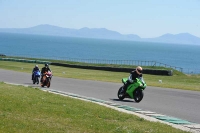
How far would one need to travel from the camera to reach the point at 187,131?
9.54m

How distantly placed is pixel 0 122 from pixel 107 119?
2.88 metres

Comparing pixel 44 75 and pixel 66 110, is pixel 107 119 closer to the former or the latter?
pixel 66 110

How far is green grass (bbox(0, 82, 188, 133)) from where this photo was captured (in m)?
8.87

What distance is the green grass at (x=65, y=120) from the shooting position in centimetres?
887

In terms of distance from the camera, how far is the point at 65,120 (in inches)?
392

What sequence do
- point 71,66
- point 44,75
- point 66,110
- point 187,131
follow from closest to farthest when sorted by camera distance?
1. point 187,131
2. point 66,110
3. point 44,75
4. point 71,66

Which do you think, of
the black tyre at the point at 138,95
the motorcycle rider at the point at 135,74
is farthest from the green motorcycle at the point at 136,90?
the motorcycle rider at the point at 135,74

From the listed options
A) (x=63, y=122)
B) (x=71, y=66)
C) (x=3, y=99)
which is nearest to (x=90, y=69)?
(x=71, y=66)

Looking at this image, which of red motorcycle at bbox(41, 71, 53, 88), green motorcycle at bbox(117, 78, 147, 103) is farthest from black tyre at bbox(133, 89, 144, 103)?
red motorcycle at bbox(41, 71, 53, 88)

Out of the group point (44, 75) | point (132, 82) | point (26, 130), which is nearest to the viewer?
point (26, 130)

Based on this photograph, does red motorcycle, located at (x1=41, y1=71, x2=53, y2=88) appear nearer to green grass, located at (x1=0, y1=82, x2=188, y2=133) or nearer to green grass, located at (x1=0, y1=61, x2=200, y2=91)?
green grass, located at (x1=0, y1=61, x2=200, y2=91)

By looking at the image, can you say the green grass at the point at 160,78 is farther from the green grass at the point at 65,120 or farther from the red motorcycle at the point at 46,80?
the green grass at the point at 65,120

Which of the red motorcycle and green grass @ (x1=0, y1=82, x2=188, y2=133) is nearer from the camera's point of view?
green grass @ (x1=0, y1=82, x2=188, y2=133)

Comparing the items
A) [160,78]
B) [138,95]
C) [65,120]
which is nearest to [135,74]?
[138,95]
